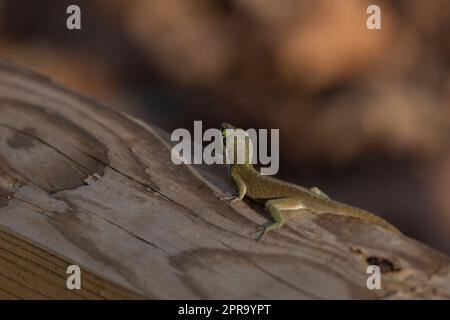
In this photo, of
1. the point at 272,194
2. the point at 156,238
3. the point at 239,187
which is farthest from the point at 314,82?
the point at 156,238

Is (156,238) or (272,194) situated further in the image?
(272,194)

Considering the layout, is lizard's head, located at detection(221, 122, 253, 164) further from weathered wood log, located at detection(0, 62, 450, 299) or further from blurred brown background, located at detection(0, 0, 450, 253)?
blurred brown background, located at detection(0, 0, 450, 253)

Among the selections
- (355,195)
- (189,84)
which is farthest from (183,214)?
(189,84)

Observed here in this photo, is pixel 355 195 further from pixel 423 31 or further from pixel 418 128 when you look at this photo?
pixel 423 31

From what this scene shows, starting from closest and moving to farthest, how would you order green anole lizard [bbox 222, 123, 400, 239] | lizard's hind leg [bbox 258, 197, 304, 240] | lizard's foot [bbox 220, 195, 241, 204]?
lizard's hind leg [bbox 258, 197, 304, 240] → green anole lizard [bbox 222, 123, 400, 239] → lizard's foot [bbox 220, 195, 241, 204]

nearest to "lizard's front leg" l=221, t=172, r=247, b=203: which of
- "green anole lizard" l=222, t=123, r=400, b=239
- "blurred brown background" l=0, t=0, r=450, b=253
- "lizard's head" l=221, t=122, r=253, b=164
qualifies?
"green anole lizard" l=222, t=123, r=400, b=239

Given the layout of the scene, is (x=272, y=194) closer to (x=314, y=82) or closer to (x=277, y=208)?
(x=277, y=208)

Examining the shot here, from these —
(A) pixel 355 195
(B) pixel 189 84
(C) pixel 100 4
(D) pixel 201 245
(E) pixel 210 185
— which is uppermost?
(C) pixel 100 4

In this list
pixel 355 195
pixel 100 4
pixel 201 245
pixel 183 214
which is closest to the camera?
pixel 201 245
